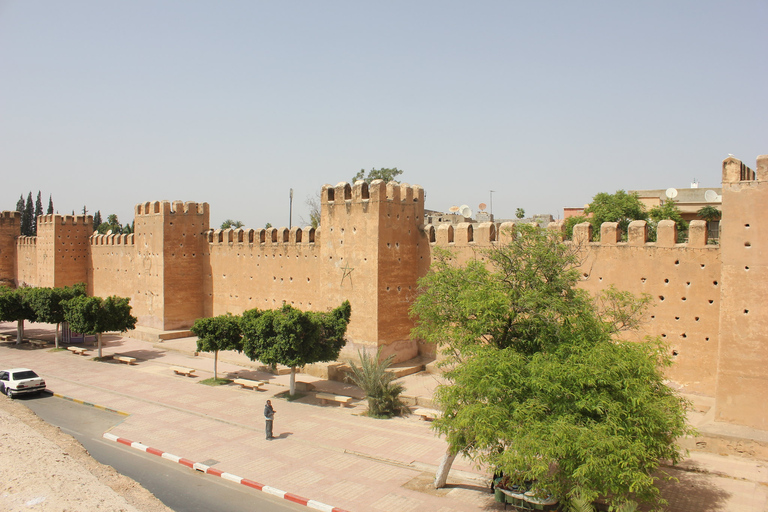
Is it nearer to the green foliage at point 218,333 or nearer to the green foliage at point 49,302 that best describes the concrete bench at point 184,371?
the green foliage at point 218,333

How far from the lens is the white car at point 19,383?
16625mm

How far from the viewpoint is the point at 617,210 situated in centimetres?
3195

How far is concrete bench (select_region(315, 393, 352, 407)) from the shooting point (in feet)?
51.4

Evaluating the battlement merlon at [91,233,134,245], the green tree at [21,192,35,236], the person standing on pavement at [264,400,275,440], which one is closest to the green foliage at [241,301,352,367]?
the person standing on pavement at [264,400,275,440]

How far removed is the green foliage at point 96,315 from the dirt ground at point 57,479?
8570mm

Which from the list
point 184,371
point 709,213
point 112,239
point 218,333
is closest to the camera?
point 218,333

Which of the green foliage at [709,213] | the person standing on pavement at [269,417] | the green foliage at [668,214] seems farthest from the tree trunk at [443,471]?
the green foliage at [709,213]

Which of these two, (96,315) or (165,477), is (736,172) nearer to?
(165,477)

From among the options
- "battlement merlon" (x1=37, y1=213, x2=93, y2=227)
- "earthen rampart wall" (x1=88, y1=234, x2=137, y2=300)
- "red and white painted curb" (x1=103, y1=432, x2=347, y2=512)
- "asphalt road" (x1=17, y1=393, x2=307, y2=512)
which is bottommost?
"asphalt road" (x1=17, y1=393, x2=307, y2=512)

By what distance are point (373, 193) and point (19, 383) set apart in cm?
1186

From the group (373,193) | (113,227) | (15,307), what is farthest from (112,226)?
(373,193)

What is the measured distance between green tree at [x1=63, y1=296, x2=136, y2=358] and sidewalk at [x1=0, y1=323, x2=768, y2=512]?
5.21 feet

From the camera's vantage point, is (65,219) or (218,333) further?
(65,219)

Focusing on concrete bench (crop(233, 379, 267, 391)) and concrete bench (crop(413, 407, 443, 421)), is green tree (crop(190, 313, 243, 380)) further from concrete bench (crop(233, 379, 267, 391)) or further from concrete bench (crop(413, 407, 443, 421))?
concrete bench (crop(413, 407, 443, 421))
